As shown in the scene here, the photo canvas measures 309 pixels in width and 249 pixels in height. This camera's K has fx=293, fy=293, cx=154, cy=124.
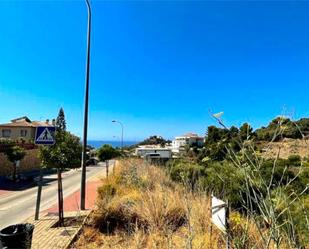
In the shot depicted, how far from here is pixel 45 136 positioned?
9.12 metres

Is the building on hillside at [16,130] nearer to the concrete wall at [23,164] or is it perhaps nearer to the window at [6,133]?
the window at [6,133]

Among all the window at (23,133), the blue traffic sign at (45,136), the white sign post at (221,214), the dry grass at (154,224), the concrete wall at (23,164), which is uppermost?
the window at (23,133)

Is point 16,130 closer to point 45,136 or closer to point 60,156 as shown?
point 45,136

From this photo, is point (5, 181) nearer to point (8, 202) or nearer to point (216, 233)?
point (8, 202)

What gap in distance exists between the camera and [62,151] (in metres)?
9.19

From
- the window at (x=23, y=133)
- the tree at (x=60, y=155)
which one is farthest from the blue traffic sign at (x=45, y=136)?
the window at (x=23, y=133)

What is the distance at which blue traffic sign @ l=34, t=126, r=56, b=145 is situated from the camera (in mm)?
9016

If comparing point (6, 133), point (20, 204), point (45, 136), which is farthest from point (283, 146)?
point (6, 133)

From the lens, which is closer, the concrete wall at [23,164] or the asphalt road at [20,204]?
the asphalt road at [20,204]

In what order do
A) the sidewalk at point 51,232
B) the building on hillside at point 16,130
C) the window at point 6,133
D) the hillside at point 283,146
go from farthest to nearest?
the window at point 6,133 → the building on hillside at point 16,130 → the sidewalk at point 51,232 → the hillside at point 283,146

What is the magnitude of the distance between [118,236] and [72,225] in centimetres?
244

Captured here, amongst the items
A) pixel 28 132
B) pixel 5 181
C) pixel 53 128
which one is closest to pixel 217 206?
pixel 53 128

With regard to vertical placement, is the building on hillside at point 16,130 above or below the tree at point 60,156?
above

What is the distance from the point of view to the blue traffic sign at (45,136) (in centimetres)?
902
